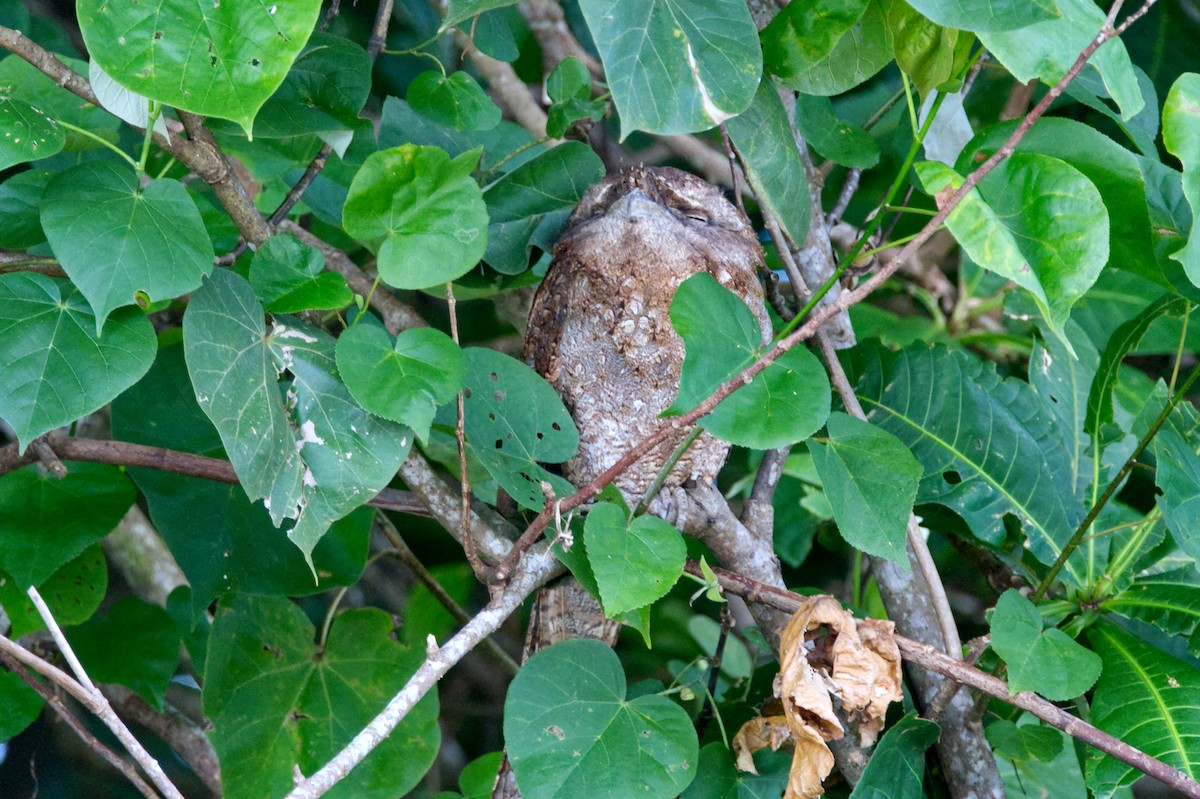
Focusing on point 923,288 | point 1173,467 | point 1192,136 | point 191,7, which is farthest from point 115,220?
point 923,288

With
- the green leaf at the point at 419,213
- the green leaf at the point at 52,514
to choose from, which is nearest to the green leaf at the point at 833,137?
the green leaf at the point at 419,213

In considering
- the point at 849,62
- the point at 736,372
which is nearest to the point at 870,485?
the point at 736,372

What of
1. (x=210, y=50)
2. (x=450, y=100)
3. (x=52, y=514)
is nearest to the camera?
(x=210, y=50)

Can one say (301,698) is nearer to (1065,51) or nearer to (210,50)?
(210,50)

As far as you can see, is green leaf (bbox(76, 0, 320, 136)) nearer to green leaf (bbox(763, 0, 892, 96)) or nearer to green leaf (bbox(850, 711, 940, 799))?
green leaf (bbox(763, 0, 892, 96))

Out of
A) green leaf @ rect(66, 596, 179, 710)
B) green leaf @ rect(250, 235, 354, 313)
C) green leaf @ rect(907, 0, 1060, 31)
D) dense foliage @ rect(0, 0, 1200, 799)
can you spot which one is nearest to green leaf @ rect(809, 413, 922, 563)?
dense foliage @ rect(0, 0, 1200, 799)

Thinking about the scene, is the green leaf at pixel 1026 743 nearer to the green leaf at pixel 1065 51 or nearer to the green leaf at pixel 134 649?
the green leaf at pixel 1065 51
